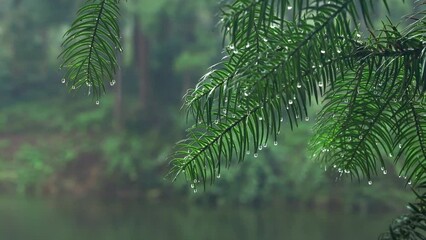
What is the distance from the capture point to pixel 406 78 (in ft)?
4.83

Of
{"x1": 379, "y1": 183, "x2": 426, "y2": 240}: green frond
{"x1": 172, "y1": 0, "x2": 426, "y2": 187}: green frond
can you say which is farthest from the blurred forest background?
{"x1": 379, "y1": 183, "x2": 426, "y2": 240}: green frond

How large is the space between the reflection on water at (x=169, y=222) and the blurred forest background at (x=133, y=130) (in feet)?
1.88

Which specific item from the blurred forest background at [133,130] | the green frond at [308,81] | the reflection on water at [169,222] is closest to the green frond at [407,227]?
the green frond at [308,81]

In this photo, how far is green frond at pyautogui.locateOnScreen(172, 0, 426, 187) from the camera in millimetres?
1294

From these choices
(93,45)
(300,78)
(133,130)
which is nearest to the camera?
(300,78)

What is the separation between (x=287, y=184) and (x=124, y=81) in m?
6.16

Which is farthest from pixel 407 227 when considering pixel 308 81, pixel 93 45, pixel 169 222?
pixel 169 222

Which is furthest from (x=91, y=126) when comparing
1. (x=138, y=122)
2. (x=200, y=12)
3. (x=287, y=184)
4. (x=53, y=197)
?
(x=287, y=184)

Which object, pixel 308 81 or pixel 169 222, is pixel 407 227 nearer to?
pixel 308 81

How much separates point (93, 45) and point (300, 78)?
1.57ft

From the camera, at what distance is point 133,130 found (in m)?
16.4

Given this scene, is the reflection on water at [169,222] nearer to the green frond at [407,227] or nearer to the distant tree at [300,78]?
the distant tree at [300,78]

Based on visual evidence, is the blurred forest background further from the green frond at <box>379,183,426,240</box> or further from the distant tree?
the green frond at <box>379,183,426,240</box>

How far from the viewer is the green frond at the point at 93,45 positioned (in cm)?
147
